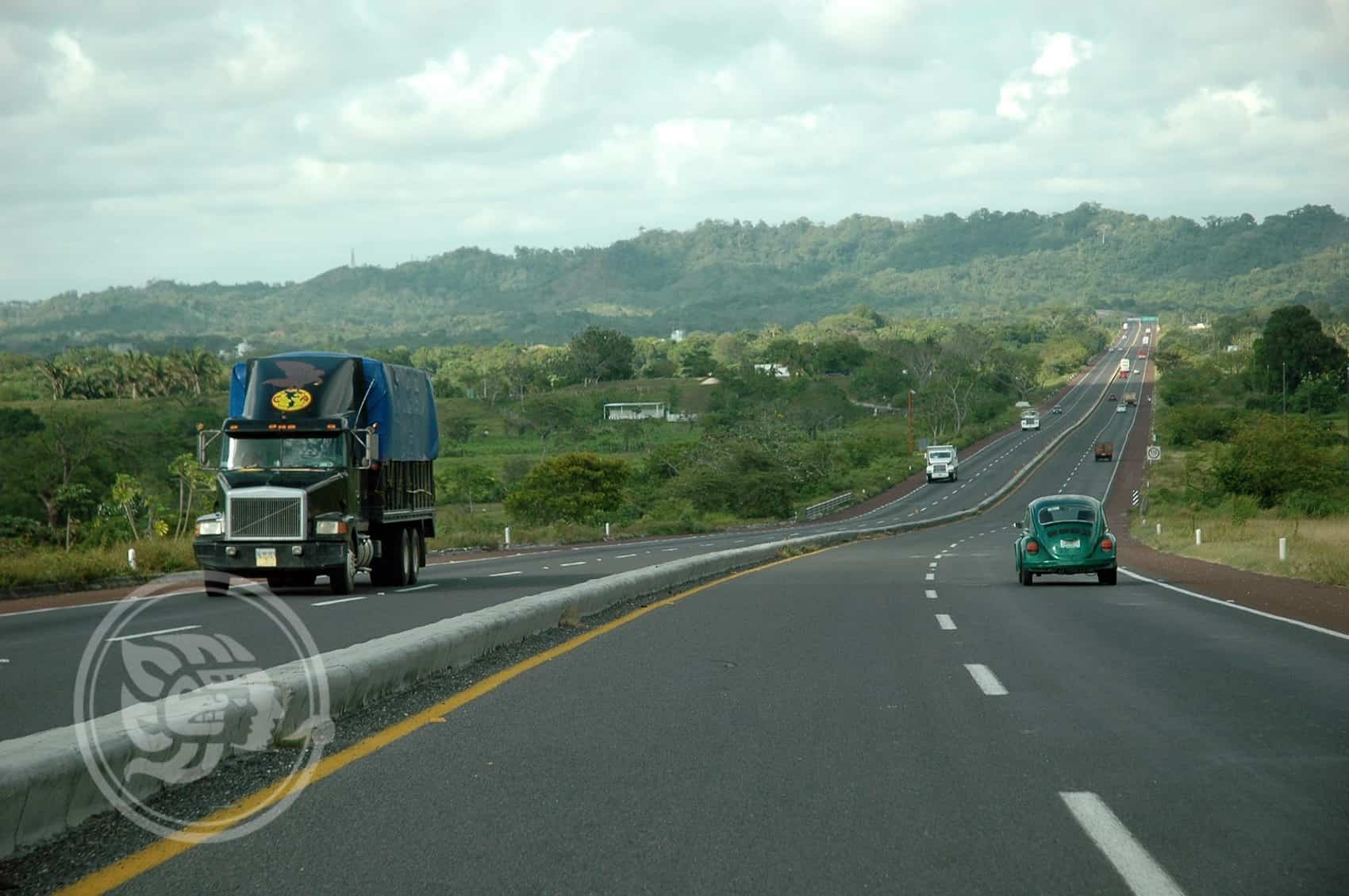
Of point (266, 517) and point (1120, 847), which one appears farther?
point (266, 517)

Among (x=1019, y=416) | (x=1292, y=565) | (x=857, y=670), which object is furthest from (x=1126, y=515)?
(x=1019, y=416)

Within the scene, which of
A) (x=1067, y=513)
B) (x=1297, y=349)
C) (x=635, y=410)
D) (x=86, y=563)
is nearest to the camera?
(x=1067, y=513)

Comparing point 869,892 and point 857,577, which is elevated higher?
point 869,892

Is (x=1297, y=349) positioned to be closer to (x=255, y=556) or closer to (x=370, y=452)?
(x=370, y=452)

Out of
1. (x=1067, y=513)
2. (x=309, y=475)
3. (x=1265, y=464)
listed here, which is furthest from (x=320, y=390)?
(x=1265, y=464)

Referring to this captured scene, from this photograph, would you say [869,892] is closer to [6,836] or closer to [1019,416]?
[6,836]

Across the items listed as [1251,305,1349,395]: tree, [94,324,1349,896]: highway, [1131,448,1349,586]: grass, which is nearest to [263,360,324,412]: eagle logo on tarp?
[94,324,1349,896]: highway

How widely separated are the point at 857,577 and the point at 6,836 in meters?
23.1

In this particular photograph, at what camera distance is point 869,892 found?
560 centimetres

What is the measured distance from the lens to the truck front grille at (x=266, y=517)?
22.8m

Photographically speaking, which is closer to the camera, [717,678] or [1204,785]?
[1204,785]

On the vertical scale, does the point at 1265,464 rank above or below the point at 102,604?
below

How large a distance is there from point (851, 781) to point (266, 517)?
16874mm

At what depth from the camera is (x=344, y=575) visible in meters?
23.5
